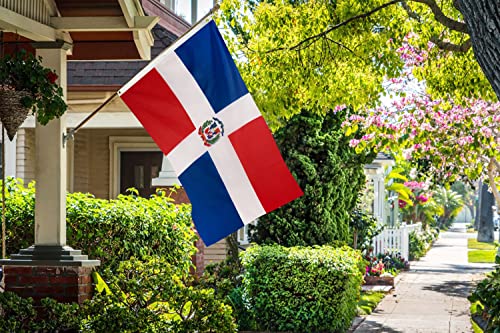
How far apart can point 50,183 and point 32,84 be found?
105cm

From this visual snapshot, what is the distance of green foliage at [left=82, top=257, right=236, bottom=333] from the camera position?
8.59 meters

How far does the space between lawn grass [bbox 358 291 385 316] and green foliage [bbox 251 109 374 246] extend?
1477 millimetres

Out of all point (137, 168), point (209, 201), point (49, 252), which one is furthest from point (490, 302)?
point (137, 168)

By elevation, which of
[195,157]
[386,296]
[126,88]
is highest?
[126,88]

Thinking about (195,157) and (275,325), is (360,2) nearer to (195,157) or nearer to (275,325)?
(195,157)

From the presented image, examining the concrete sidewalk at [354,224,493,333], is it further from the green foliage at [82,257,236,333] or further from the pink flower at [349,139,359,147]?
the green foliage at [82,257,236,333]

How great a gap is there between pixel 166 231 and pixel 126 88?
144 inches

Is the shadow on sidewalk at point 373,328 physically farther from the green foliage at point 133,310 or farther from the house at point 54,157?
the house at point 54,157

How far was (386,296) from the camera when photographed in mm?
19281

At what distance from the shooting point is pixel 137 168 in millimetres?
19250

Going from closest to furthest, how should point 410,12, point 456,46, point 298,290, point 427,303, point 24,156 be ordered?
point 456,46
point 410,12
point 298,290
point 24,156
point 427,303

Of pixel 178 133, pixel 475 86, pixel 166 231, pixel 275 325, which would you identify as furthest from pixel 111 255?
pixel 475 86

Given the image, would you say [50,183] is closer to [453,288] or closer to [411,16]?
[411,16]

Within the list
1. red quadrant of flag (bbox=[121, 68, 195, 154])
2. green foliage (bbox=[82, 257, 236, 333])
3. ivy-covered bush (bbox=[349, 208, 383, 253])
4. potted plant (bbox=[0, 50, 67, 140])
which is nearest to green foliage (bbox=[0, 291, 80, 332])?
green foliage (bbox=[82, 257, 236, 333])
